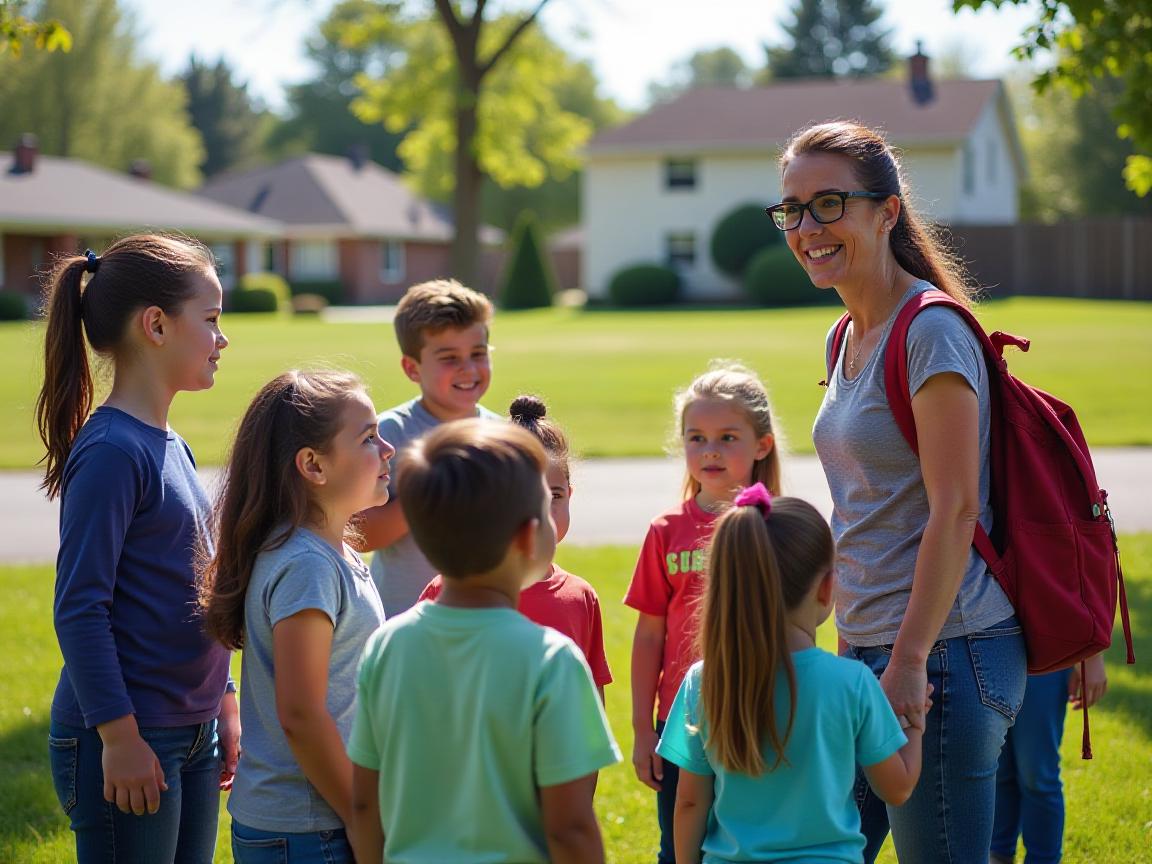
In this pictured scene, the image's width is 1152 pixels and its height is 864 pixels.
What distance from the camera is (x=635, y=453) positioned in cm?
1381

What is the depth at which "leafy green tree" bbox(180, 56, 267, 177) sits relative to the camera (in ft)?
291

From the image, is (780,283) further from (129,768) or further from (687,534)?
(129,768)

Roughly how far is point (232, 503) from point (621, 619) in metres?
4.80

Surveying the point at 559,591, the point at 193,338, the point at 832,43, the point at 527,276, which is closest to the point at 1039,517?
the point at 559,591

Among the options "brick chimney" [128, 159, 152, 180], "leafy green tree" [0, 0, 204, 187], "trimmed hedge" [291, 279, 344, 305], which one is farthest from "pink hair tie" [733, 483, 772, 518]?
"leafy green tree" [0, 0, 204, 187]

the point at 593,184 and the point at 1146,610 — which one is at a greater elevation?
the point at 593,184

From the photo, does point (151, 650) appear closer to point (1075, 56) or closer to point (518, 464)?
point (518, 464)

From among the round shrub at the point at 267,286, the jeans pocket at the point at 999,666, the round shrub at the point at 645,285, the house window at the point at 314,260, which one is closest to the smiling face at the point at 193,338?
the jeans pocket at the point at 999,666

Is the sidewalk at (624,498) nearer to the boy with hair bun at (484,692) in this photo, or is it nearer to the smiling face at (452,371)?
the smiling face at (452,371)

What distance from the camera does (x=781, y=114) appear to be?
1930 inches

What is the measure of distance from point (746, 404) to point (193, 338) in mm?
1617

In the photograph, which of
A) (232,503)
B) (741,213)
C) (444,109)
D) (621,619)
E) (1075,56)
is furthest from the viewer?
(741,213)

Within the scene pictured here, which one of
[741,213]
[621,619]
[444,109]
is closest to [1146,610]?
[621,619]

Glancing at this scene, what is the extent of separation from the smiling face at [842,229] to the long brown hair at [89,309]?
4.89 ft
